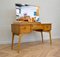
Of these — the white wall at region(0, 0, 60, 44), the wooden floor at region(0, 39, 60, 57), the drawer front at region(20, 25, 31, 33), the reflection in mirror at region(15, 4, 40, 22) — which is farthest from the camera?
the white wall at region(0, 0, 60, 44)

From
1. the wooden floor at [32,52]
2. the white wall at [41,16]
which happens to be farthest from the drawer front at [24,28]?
the white wall at [41,16]

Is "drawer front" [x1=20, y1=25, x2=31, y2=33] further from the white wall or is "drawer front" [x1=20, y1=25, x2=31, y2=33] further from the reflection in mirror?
the white wall

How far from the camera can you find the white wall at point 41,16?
4.64 metres

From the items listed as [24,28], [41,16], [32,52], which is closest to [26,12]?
[24,28]

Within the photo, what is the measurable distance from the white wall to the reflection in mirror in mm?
531

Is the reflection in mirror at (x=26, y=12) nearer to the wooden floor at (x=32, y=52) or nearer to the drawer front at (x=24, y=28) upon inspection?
the drawer front at (x=24, y=28)

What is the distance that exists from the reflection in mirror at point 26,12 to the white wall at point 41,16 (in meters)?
0.53

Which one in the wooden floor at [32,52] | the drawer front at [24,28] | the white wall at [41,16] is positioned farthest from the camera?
the white wall at [41,16]

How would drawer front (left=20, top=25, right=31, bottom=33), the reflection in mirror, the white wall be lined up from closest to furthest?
drawer front (left=20, top=25, right=31, bottom=33), the reflection in mirror, the white wall

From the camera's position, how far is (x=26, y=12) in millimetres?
4445

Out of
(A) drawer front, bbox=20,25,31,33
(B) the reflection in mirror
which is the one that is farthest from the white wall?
(A) drawer front, bbox=20,25,31,33

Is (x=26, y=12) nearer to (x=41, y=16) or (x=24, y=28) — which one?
(x=24, y=28)

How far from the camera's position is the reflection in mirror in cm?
425

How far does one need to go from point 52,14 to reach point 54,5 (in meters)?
0.37
